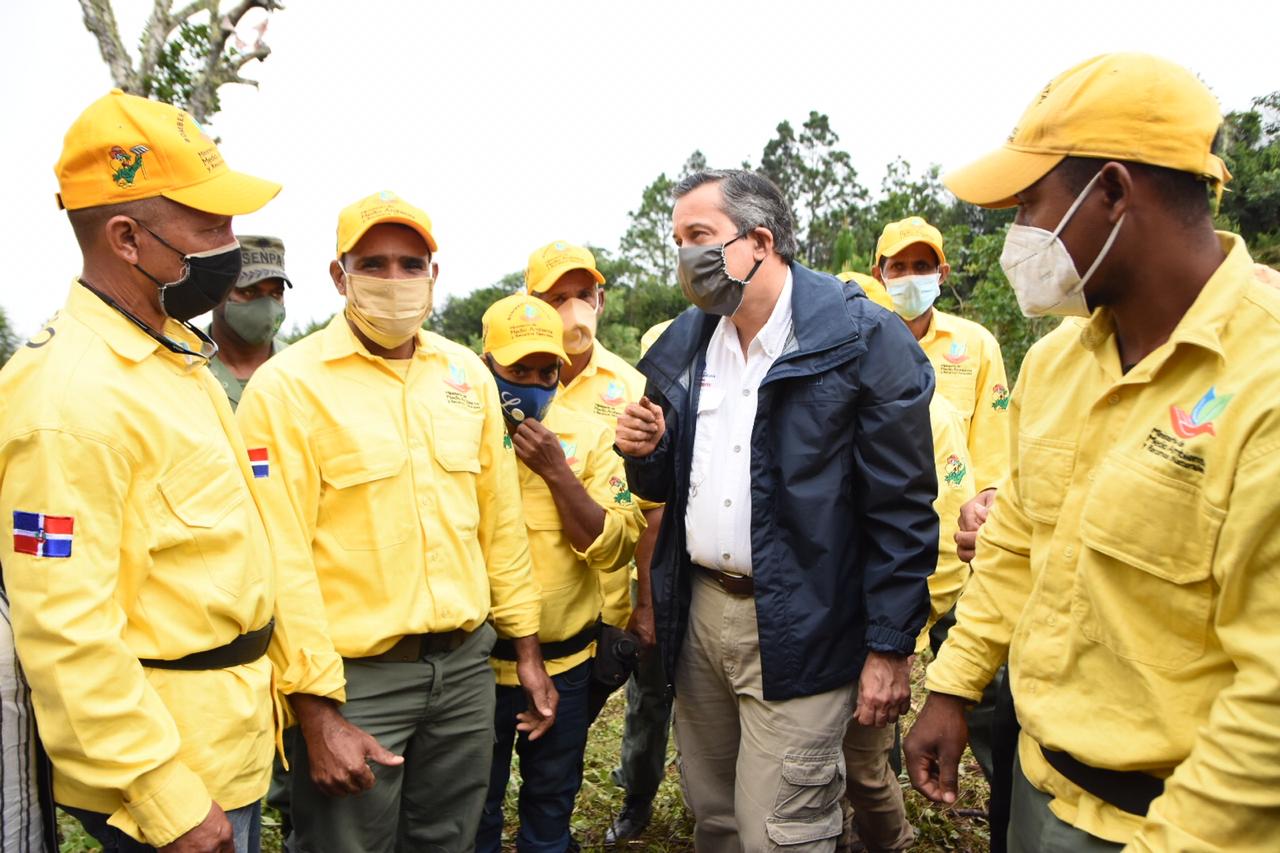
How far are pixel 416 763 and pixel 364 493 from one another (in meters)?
0.95

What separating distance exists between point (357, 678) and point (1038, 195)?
2254 mm

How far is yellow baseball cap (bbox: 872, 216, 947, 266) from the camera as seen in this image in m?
4.92

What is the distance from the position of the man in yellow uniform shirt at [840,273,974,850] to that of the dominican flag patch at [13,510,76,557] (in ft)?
8.42

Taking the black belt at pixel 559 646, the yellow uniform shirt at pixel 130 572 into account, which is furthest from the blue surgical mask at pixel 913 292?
the yellow uniform shirt at pixel 130 572

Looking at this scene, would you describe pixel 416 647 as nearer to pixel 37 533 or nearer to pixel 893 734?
pixel 37 533

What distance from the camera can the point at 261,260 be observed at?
4.12m

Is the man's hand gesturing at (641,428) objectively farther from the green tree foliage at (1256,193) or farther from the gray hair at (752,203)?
the green tree foliage at (1256,193)

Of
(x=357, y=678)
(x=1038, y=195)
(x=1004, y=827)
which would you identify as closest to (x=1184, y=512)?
(x=1038, y=195)

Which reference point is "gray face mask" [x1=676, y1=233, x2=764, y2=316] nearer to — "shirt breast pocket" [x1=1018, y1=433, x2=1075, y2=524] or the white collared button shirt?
the white collared button shirt

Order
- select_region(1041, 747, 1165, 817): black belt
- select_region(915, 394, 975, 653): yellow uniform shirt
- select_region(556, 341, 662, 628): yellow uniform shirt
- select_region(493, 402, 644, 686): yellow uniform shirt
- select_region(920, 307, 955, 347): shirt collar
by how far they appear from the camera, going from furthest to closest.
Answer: select_region(920, 307, 955, 347): shirt collar < select_region(556, 341, 662, 628): yellow uniform shirt < select_region(915, 394, 975, 653): yellow uniform shirt < select_region(493, 402, 644, 686): yellow uniform shirt < select_region(1041, 747, 1165, 817): black belt

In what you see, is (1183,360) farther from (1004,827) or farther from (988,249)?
(988,249)

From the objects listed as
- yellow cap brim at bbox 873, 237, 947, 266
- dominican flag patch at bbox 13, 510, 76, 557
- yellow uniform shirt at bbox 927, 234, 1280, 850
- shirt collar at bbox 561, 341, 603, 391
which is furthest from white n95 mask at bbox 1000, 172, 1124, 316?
yellow cap brim at bbox 873, 237, 947, 266

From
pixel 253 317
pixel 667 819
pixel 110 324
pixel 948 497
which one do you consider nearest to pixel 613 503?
pixel 948 497

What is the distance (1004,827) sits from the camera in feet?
7.77
